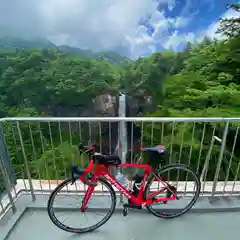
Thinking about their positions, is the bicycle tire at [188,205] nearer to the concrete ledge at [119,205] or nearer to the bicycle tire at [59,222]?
the concrete ledge at [119,205]

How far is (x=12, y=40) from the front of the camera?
9.84 metres

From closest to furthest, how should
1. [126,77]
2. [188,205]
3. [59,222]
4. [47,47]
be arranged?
[59,222] → [188,205] → [126,77] → [47,47]

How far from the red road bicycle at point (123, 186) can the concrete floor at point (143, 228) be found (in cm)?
6

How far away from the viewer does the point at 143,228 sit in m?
1.81

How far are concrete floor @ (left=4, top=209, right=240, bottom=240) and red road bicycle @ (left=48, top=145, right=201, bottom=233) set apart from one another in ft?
0.19

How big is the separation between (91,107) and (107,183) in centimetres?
970

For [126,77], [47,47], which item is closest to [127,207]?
[126,77]

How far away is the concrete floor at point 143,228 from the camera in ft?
5.69

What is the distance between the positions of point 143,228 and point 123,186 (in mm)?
371

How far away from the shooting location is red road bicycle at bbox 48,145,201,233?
166 centimetres

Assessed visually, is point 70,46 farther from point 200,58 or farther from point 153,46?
point 200,58

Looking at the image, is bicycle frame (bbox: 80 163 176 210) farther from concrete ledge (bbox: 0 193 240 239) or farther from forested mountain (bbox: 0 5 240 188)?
forested mountain (bbox: 0 5 240 188)

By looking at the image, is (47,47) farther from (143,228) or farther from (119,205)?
(143,228)

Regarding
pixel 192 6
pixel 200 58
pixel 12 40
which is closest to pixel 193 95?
pixel 200 58
